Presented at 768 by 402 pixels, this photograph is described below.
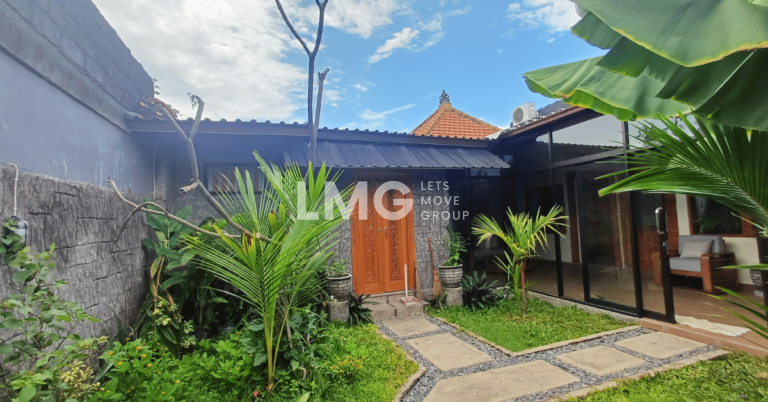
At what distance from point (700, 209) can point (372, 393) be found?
768cm

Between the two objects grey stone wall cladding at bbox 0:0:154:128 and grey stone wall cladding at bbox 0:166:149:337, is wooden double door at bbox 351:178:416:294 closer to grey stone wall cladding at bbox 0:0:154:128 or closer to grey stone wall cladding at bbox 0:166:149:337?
grey stone wall cladding at bbox 0:166:149:337

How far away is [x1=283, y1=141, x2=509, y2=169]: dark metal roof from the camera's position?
546 centimetres

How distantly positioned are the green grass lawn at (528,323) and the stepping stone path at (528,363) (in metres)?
0.23

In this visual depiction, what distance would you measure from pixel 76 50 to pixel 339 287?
13.5 ft

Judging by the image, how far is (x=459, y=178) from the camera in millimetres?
6910

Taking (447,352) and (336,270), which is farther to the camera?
(336,270)

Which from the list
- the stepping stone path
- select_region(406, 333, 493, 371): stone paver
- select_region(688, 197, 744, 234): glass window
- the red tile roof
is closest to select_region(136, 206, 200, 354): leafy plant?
the stepping stone path

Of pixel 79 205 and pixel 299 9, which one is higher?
pixel 299 9

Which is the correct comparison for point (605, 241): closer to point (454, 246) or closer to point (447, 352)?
point (454, 246)

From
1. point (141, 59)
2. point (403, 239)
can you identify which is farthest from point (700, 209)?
point (141, 59)

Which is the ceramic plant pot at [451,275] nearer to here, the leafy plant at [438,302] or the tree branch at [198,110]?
the leafy plant at [438,302]

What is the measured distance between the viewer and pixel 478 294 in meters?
6.05

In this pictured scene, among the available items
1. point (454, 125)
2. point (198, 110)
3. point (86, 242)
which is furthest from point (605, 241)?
point (454, 125)

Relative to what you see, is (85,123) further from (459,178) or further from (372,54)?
(372,54)
